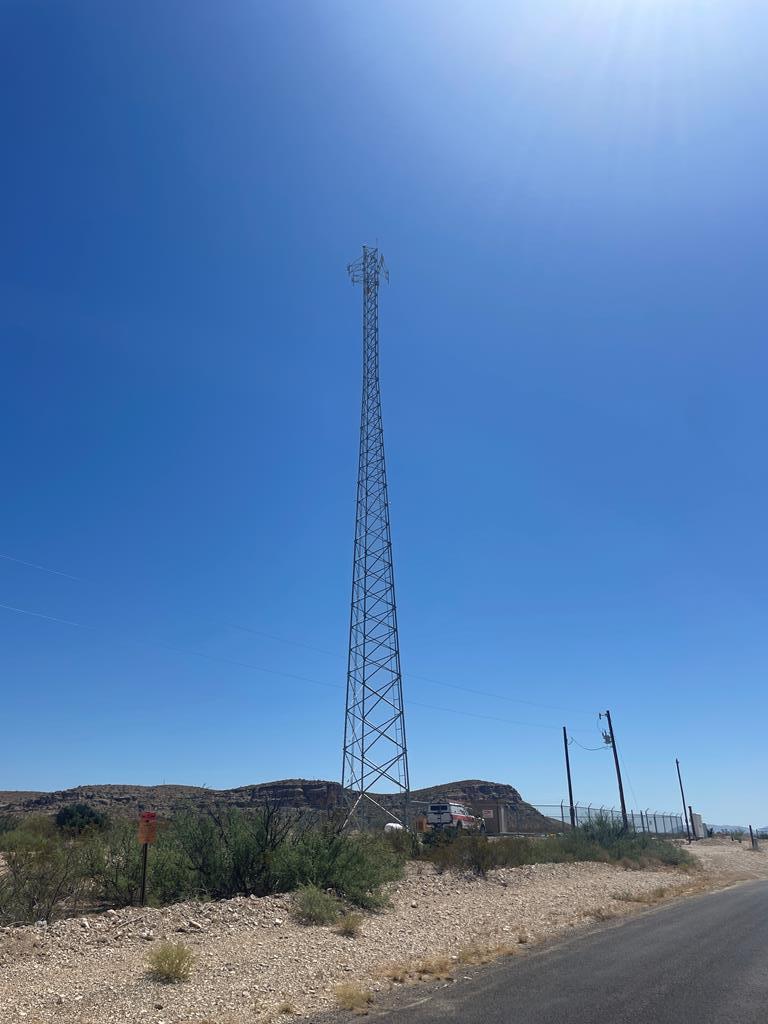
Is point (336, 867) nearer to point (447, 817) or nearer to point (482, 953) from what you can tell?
point (482, 953)

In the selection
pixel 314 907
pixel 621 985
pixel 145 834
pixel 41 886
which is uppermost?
pixel 145 834

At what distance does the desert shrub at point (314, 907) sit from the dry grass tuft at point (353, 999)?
515cm

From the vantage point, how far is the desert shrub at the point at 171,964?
11.1 meters

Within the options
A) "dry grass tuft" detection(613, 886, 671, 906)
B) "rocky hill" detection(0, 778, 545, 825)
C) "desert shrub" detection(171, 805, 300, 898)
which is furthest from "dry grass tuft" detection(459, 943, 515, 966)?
"rocky hill" detection(0, 778, 545, 825)

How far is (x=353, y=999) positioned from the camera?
34.7ft

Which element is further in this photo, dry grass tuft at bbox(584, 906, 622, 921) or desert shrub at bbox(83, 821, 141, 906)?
dry grass tuft at bbox(584, 906, 622, 921)

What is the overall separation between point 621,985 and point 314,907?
742 centimetres

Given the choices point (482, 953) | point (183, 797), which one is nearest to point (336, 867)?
point (482, 953)

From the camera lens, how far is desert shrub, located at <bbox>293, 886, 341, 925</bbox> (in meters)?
16.1

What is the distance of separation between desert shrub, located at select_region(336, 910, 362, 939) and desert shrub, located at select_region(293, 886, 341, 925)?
1.11 feet

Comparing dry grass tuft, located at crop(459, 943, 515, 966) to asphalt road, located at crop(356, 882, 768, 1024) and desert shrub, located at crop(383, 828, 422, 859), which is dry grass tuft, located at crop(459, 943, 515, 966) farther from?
desert shrub, located at crop(383, 828, 422, 859)

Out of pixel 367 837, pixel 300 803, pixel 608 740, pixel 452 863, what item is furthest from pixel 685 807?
pixel 367 837

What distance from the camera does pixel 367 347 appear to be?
115 ft

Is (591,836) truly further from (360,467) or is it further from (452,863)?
(360,467)
